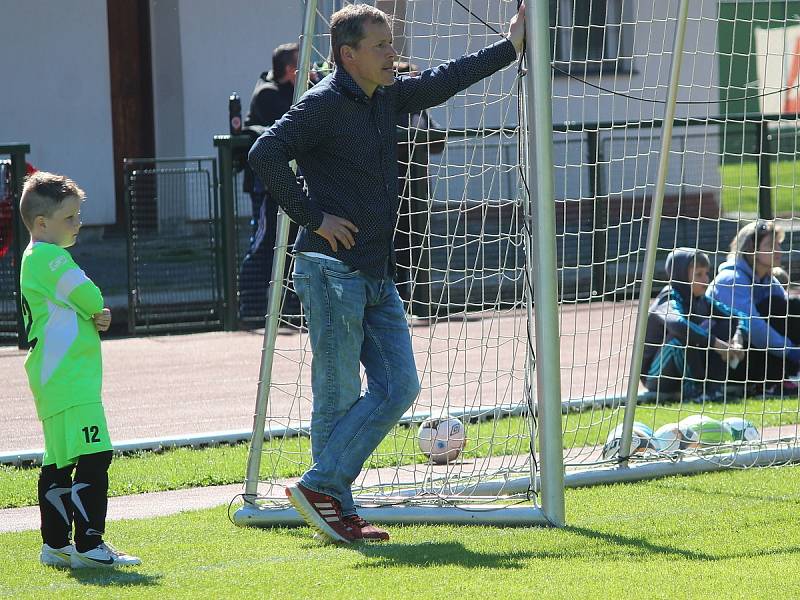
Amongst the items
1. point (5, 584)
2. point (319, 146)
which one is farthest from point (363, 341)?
point (5, 584)

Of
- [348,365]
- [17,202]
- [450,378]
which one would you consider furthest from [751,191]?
[348,365]

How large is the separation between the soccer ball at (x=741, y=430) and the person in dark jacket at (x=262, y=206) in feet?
18.8

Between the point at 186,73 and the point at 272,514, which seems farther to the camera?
the point at 186,73

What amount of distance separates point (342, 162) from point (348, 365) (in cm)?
85

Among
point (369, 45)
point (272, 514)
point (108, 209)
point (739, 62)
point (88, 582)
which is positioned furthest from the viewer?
point (108, 209)

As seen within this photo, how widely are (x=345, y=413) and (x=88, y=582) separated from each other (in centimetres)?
126

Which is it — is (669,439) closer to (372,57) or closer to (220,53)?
(372,57)

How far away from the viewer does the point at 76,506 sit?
525 cm

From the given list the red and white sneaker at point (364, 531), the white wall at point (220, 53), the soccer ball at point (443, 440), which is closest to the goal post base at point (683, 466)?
the soccer ball at point (443, 440)

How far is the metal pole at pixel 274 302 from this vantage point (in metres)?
6.04

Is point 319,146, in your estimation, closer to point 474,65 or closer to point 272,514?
point 474,65

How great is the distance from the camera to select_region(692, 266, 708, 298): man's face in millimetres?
9406

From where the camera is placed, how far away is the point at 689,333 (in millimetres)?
Result: 9250

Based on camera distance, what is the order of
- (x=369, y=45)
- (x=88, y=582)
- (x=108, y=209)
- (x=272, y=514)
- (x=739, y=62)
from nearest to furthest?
(x=88, y=582) < (x=369, y=45) < (x=272, y=514) < (x=739, y=62) < (x=108, y=209)
